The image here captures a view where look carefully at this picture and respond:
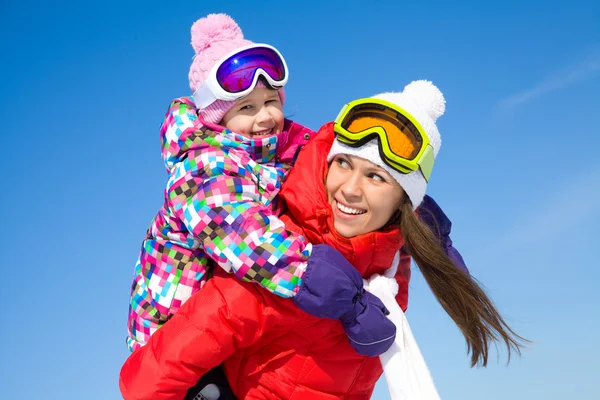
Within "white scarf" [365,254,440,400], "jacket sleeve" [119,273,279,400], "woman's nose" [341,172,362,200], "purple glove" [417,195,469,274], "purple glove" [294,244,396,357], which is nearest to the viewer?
"purple glove" [294,244,396,357]

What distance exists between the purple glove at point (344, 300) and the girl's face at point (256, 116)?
89 centimetres

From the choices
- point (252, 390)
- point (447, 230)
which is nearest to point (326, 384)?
point (252, 390)

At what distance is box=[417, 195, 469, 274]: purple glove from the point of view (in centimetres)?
542

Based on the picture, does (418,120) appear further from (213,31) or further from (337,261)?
(213,31)

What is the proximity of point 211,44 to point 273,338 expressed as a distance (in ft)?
6.24

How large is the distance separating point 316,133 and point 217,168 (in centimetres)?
94

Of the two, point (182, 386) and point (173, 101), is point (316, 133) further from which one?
point (182, 386)

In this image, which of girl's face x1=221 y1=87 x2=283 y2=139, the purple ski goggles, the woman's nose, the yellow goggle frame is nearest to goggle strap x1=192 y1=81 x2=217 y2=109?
the purple ski goggles

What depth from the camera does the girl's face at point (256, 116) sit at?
4797 mm

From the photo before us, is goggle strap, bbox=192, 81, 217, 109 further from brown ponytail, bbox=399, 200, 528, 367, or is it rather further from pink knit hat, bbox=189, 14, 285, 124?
brown ponytail, bbox=399, 200, 528, 367

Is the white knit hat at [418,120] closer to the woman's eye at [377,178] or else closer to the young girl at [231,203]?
the woman's eye at [377,178]

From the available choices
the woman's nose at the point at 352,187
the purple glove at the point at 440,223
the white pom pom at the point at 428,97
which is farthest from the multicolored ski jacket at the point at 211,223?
the purple glove at the point at 440,223

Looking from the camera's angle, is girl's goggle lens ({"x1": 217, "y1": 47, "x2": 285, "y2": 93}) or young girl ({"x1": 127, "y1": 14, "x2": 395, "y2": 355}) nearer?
young girl ({"x1": 127, "y1": 14, "x2": 395, "y2": 355})

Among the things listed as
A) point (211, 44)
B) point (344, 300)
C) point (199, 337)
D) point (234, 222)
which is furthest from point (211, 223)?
point (211, 44)
